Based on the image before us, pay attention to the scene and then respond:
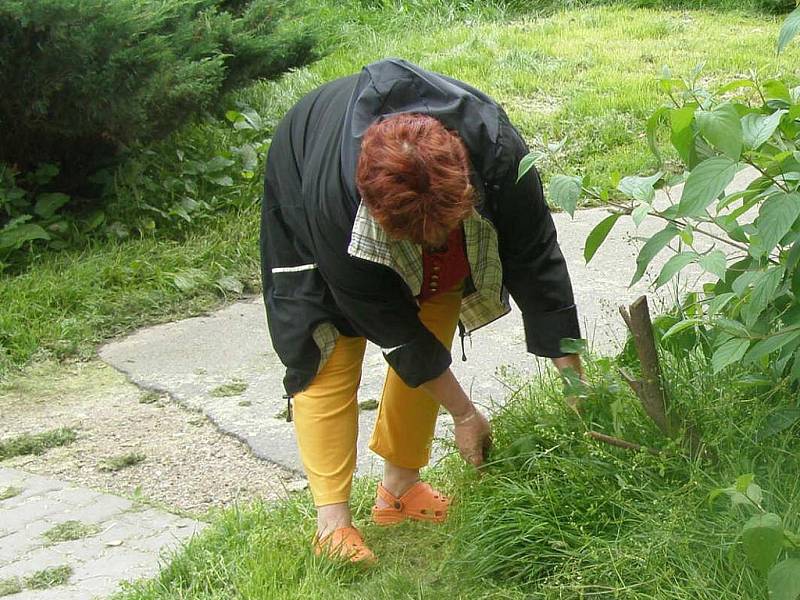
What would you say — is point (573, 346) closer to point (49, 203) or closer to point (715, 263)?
point (715, 263)

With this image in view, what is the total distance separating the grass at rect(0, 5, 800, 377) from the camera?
590 cm

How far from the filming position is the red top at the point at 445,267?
10.3 ft

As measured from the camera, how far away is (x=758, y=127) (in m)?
2.38

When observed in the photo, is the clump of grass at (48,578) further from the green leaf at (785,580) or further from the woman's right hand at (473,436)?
the green leaf at (785,580)

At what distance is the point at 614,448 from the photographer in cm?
306

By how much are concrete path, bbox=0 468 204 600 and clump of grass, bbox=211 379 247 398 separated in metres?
0.90

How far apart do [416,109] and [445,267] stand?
19.4 inches

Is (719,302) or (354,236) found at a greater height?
(354,236)

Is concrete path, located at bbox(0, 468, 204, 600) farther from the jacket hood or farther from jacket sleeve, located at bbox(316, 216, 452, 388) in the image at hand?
the jacket hood

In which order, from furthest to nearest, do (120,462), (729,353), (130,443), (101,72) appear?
(101,72) → (130,443) → (120,462) → (729,353)

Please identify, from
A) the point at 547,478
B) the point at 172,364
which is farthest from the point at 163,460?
the point at 547,478

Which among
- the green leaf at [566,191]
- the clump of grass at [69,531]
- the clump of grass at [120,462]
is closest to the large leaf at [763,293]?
the green leaf at [566,191]

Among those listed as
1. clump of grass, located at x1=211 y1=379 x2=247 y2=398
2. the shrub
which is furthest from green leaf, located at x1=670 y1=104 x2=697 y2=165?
the shrub

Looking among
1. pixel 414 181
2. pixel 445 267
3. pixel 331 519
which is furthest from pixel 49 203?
pixel 414 181
